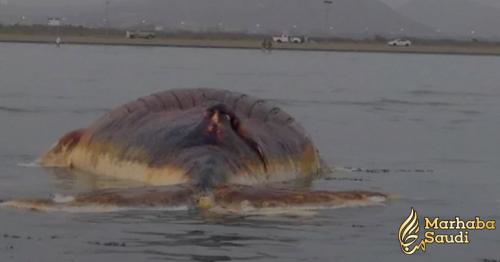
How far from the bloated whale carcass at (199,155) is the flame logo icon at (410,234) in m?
0.92

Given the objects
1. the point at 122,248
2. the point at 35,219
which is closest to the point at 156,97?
the point at 35,219

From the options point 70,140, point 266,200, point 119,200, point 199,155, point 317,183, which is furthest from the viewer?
point 70,140

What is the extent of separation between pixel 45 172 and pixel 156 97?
2205mm

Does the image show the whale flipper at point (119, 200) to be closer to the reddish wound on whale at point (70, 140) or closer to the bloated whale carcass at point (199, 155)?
the bloated whale carcass at point (199, 155)

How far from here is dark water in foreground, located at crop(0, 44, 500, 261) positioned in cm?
1500

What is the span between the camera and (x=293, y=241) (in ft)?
50.7

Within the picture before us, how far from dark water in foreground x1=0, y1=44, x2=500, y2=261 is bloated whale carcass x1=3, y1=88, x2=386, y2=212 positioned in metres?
0.28

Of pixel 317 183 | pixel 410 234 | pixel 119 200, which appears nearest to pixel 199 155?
pixel 119 200

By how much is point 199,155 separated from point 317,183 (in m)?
2.96

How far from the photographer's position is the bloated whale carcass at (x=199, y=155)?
1670cm

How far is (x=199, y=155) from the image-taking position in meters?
18.7

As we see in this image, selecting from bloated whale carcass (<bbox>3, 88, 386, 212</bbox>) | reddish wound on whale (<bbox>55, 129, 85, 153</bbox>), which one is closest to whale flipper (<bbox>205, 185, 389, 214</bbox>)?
bloated whale carcass (<bbox>3, 88, 386, 212</bbox>)

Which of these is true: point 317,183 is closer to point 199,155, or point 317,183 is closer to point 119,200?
point 199,155

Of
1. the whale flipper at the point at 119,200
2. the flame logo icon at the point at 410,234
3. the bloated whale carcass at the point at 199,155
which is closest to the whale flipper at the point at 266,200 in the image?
the bloated whale carcass at the point at 199,155
